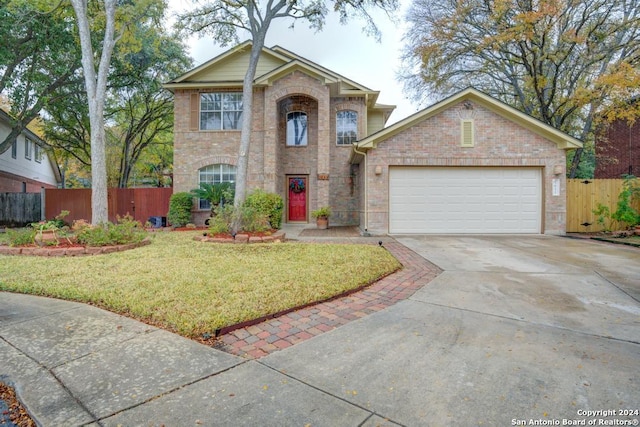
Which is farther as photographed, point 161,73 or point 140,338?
point 161,73

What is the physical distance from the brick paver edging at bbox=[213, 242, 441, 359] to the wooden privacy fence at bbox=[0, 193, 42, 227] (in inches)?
726

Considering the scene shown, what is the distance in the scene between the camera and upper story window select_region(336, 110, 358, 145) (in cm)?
1533

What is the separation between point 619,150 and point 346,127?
15685 mm

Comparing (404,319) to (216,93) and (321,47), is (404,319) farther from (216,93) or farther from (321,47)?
(321,47)

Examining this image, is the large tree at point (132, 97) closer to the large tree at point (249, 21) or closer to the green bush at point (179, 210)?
the large tree at point (249, 21)

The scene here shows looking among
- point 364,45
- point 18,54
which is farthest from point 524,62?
point 18,54

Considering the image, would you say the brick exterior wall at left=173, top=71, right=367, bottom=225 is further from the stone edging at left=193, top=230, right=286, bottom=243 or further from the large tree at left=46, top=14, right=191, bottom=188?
the stone edging at left=193, top=230, right=286, bottom=243

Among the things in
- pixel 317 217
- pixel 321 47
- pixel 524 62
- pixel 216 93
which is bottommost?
pixel 317 217

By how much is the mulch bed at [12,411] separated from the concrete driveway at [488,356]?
1.41m

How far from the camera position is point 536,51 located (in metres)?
14.1

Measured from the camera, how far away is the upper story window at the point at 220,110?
14.7 m

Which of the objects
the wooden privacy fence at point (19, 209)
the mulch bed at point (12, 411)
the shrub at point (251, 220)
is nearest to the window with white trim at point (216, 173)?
the shrub at point (251, 220)

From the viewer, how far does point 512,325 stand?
3.24 meters

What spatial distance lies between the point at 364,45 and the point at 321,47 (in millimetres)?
3336
